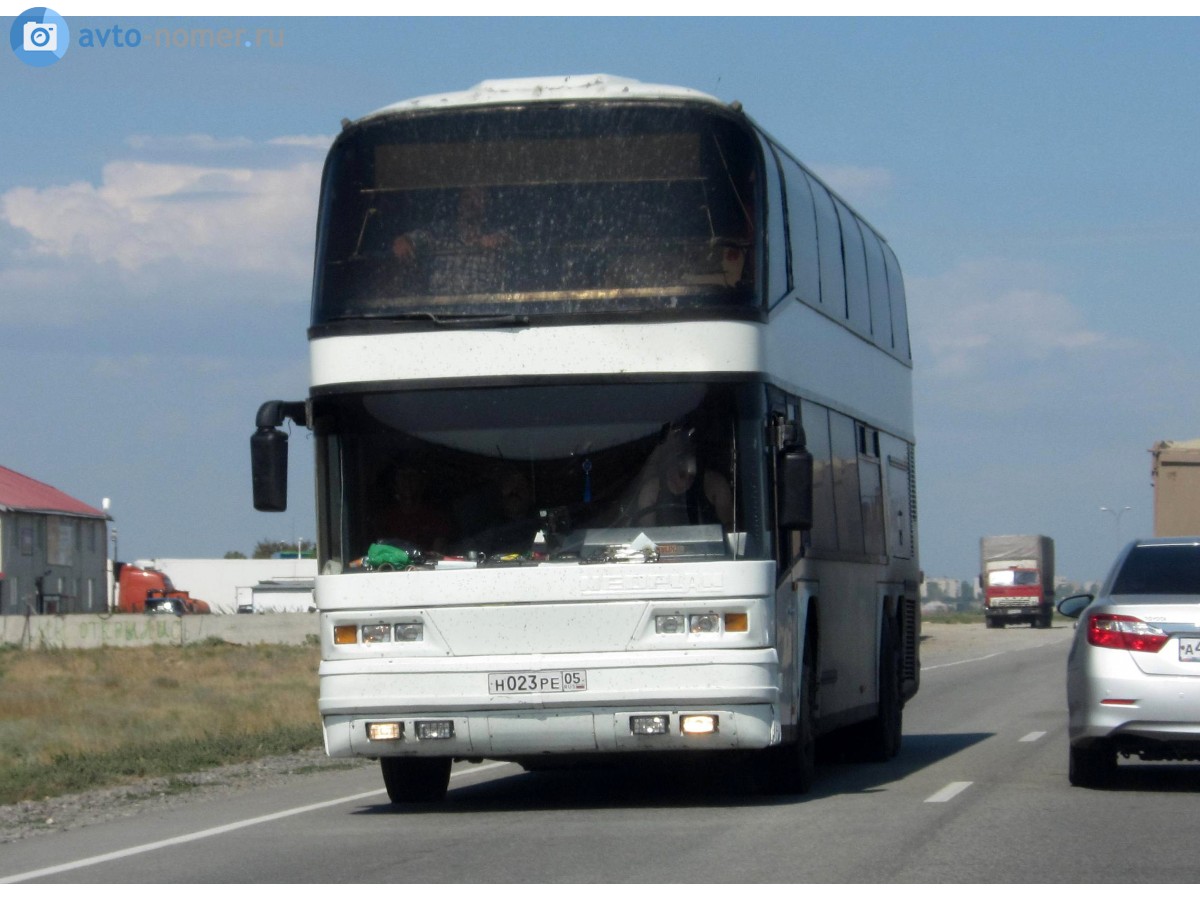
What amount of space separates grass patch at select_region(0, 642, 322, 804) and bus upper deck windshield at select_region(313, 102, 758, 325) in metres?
5.83

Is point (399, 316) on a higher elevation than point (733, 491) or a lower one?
higher

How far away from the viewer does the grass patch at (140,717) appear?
17.1 metres

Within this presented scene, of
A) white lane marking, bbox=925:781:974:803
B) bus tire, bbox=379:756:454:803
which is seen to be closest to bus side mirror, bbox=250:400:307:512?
bus tire, bbox=379:756:454:803

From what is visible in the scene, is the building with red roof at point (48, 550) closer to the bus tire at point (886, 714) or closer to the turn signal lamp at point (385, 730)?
the bus tire at point (886, 714)

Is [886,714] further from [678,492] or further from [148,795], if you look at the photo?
[148,795]

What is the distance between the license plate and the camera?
11.2 meters

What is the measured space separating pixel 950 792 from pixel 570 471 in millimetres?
3483

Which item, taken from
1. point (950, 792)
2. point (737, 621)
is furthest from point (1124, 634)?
point (737, 621)

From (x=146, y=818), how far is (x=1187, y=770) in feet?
24.7

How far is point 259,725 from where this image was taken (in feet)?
75.0

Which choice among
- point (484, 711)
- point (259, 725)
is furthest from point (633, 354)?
point (259, 725)

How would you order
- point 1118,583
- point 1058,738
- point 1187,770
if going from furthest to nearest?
point 1058,738
point 1187,770
point 1118,583

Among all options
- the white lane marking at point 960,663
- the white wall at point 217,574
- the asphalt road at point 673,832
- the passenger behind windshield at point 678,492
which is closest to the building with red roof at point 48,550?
the white wall at point 217,574

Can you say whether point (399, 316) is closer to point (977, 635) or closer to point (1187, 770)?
point (1187, 770)
